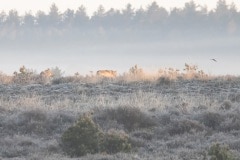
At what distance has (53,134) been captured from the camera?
14.0m

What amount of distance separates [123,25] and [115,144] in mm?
122671

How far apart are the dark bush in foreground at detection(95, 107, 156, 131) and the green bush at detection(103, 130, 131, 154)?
110 inches

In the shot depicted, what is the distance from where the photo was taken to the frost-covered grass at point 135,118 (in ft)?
39.3

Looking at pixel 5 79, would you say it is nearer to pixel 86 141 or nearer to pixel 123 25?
pixel 86 141

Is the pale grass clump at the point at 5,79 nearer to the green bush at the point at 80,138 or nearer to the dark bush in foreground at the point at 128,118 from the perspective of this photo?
the dark bush in foreground at the point at 128,118

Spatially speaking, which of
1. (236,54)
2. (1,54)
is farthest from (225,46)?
(1,54)

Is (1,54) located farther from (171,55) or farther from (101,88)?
(101,88)

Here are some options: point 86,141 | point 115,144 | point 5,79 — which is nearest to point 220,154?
point 115,144

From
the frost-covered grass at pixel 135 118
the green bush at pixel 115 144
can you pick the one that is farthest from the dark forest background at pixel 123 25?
the green bush at pixel 115 144

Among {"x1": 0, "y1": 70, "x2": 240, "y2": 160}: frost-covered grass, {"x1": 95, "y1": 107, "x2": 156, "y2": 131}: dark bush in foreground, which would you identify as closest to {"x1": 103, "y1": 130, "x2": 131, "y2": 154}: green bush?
{"x1": 0, "y1": 70, "x2": 240, "y2": 160}: frost-covered grass

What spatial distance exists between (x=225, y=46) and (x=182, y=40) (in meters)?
10.5

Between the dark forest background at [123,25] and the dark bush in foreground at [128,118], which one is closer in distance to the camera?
the dark bush in foreground at [128,118]

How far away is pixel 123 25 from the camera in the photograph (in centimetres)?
13375

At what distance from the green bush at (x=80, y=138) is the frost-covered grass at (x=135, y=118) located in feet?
0.72
